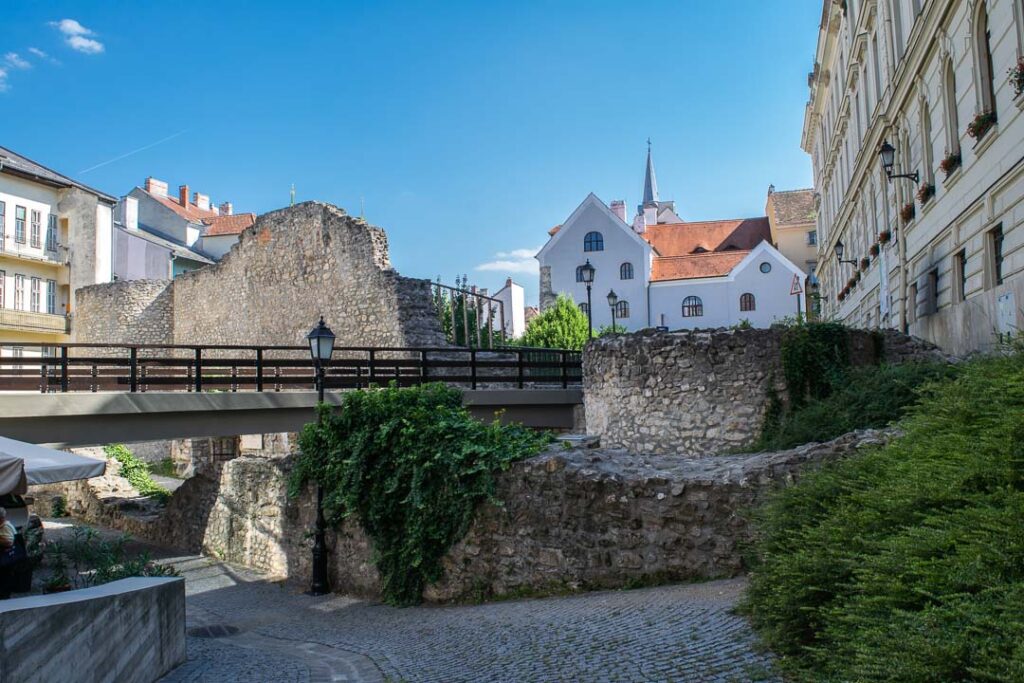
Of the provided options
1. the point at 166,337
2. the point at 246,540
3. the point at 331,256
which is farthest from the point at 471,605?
the point at 166,337

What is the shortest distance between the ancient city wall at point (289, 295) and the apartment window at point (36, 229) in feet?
16.5

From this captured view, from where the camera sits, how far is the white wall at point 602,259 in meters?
55.3

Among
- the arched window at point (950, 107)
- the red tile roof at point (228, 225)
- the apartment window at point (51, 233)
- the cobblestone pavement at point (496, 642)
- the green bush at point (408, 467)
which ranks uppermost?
the red tile roof at point (228, 225)

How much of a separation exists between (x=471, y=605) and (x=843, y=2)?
939 inches

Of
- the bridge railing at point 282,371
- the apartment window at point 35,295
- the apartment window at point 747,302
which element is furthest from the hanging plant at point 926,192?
the apartment window at point 35,295

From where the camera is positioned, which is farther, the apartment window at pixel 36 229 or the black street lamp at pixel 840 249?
the apartment window at pixel 36 229

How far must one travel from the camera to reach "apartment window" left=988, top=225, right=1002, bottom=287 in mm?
12844

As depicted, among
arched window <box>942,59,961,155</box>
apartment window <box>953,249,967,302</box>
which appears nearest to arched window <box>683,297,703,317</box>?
apartment window <box>953,249,967,302</box>

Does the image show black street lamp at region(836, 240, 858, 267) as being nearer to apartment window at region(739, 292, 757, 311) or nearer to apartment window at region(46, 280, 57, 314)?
apartment window at region(739, 292, 757, 311)

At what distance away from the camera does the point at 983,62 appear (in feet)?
42.7

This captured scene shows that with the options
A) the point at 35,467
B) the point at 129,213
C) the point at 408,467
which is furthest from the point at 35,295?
the point at 35,467

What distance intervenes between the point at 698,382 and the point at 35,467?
32.8 feet

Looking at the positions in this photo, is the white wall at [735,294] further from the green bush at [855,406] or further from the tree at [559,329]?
the green bush at [855,406]

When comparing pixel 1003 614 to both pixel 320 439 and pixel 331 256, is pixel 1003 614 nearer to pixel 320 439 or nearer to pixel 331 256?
pixel 320 439
